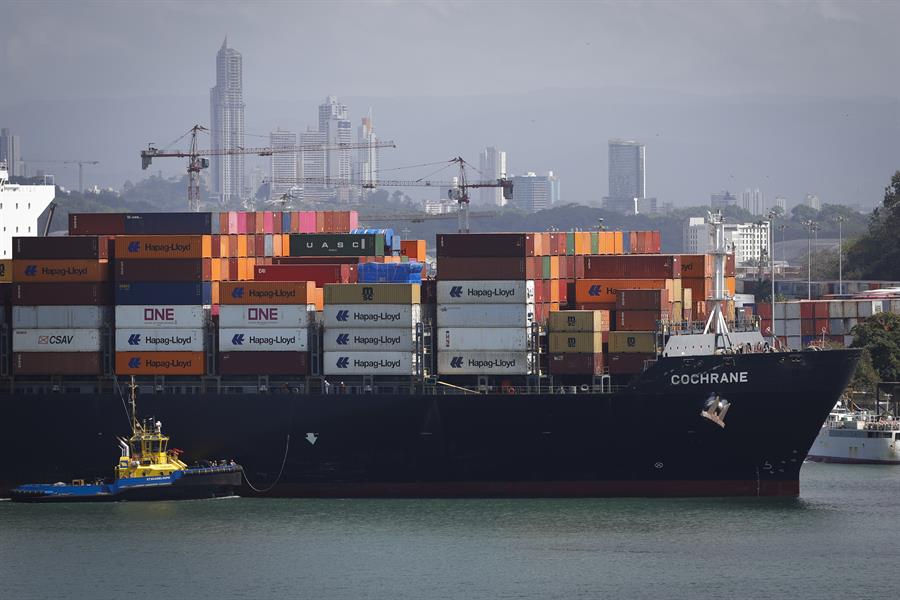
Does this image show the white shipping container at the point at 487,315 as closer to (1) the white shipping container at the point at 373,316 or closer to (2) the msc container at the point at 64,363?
(1) the white shipping container at the point at 373,316

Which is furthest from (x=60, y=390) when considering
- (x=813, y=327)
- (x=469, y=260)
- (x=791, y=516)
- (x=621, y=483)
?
(x=813, y=327)

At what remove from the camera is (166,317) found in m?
55.2

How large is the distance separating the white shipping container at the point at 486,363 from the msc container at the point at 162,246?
8249 mm

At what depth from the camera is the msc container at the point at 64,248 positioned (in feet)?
182

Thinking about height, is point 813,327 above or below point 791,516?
above

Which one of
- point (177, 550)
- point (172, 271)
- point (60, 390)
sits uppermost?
point (172, 271)

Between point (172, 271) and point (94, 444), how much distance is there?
5758mm

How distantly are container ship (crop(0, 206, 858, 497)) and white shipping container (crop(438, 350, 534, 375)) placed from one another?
0.05m

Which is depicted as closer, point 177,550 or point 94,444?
point 177,550

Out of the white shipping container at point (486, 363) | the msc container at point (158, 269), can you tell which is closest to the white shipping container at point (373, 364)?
the white shipping container at point (486, 363)

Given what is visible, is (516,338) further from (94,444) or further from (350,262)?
(94,444)

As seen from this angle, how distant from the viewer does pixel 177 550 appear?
159ft

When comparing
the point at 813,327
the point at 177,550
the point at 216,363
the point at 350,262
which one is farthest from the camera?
the point at 813,327

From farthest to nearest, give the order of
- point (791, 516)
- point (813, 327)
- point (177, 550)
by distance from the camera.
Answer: point (813, 327) < point (791, 516) < point (177, 550)
